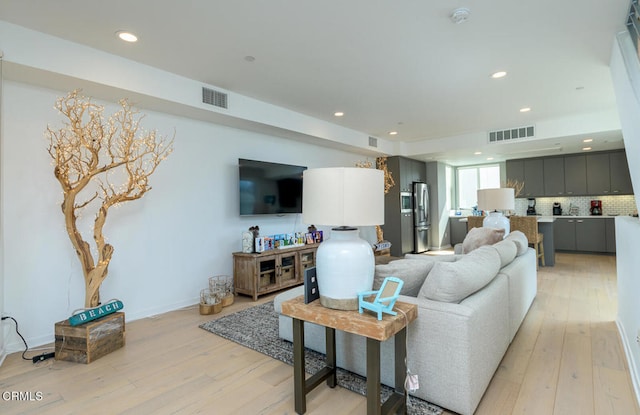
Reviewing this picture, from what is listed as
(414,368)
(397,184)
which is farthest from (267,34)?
(397,184)

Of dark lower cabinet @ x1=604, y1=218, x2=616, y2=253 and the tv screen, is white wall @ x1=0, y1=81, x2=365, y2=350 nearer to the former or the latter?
the tv screen

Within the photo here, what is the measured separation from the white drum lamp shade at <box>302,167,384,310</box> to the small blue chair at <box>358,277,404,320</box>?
5cm

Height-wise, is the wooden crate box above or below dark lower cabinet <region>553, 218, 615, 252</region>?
below

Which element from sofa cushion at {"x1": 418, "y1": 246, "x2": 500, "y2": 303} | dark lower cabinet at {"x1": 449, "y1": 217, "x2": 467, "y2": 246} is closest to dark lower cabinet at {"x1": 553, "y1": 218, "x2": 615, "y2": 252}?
dark lower cabinet at {"x1": 449, "y1": 217, "x2": 467, "y2": 246}

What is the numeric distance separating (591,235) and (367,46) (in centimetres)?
716

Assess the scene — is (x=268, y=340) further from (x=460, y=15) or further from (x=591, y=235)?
(x=591, y=235)

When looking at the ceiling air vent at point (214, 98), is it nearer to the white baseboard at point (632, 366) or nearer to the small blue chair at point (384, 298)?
the small blue chair at point (384, 298)

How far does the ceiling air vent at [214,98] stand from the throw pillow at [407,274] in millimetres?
2771

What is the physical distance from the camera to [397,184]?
6.93 m

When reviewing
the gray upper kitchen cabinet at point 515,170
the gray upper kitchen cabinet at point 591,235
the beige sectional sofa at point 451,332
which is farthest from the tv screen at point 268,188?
the gray upper kitchen cabinet at point 591,235

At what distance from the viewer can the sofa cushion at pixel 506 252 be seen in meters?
2.66

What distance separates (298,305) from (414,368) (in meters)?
0.79

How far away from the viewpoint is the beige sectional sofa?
1708 millimetres

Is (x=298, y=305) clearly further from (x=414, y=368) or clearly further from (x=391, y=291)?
(x=414, y=368)
